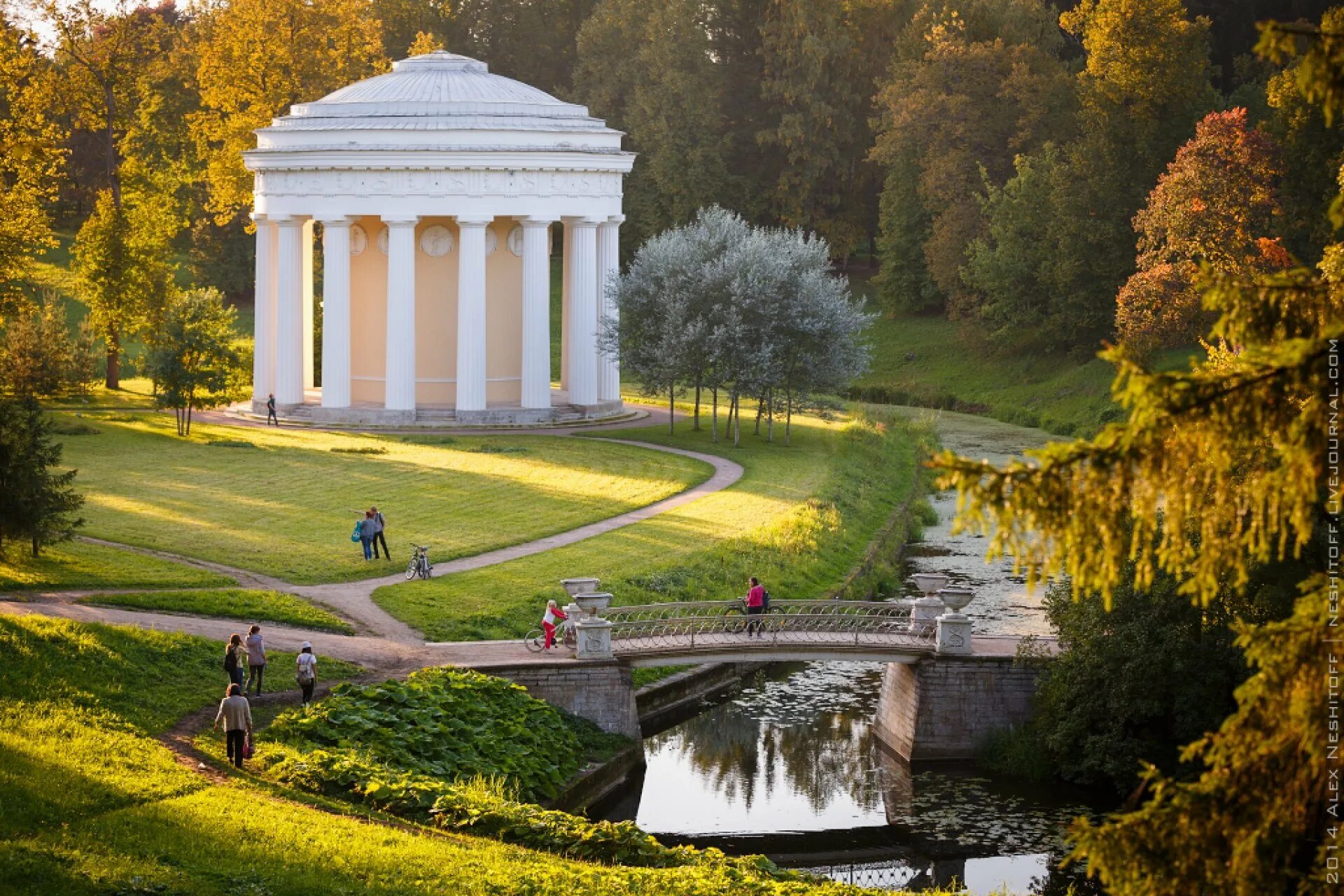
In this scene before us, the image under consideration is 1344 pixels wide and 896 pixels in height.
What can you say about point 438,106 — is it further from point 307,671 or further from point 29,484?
point 307,671

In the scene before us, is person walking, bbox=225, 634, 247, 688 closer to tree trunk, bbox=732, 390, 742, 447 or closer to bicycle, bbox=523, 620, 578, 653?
bicycle, bbox=523, 620, 578, 653

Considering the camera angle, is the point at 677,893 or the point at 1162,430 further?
the point at 677,893

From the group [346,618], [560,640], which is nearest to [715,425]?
[346,618]

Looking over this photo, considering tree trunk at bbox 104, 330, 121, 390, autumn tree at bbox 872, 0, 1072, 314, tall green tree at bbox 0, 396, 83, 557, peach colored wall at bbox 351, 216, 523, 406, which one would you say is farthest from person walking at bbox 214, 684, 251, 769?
autumn tree at bbox 872, 0, 1072, 314

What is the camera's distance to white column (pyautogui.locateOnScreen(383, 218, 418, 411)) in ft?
219

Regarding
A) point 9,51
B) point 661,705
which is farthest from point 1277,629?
point 9,51

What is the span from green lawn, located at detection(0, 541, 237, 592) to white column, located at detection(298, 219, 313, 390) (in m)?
31.2

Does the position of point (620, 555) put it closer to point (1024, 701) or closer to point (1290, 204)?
point (1024, 701)

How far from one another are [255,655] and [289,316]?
40.0 meters

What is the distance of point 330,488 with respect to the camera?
52.4 meters

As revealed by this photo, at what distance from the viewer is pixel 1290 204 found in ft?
223

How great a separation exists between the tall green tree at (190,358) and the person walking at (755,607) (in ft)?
107

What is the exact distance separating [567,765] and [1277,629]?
20741mm

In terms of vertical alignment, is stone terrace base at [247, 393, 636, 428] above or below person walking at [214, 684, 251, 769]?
above
